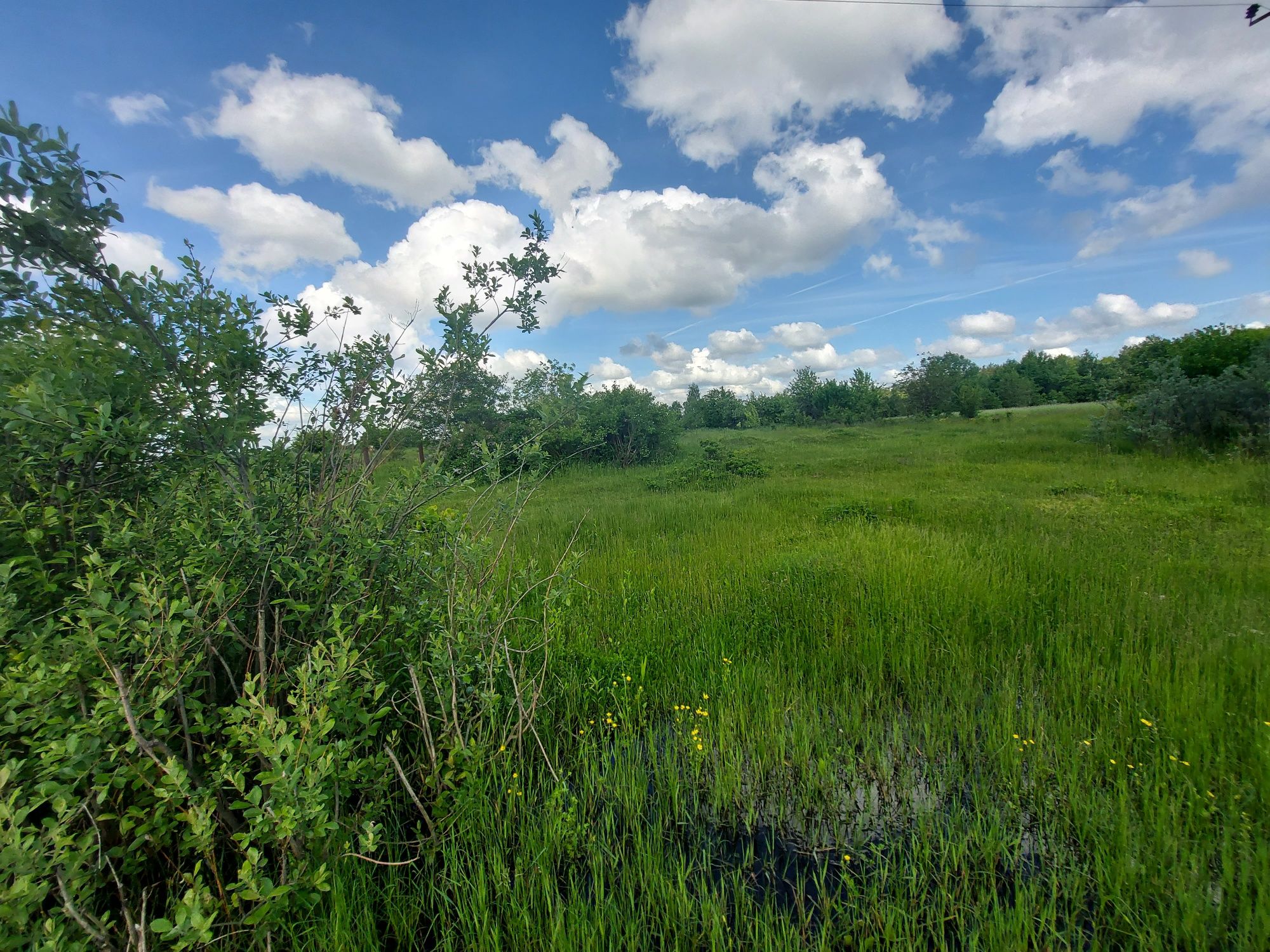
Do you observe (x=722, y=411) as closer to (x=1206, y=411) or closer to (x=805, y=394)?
(x=805, y=394)

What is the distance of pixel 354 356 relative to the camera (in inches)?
106

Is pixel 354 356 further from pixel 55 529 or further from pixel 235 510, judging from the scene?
pixel 55 529

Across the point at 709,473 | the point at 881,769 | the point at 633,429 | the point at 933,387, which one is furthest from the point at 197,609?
the point at 933,387

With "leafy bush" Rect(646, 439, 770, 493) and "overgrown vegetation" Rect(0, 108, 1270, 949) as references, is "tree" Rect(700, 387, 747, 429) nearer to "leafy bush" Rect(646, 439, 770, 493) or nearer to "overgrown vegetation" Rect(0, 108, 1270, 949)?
"leafy bush" Rect(646, 439, 770, 493)

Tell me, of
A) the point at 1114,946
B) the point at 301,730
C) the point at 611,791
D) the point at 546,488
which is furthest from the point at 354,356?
the point at 546,488

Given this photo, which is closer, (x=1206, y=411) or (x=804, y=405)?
(x=1206, y=411)

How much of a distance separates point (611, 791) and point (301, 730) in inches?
60.2

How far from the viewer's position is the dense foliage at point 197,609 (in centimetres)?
152

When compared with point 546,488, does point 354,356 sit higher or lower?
higher

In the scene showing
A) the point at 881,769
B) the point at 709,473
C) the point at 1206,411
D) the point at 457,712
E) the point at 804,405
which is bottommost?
the point at 881,769

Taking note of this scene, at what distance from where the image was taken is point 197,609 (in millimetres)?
1846

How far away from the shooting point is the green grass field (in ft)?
6.27

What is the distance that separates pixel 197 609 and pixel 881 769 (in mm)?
3314

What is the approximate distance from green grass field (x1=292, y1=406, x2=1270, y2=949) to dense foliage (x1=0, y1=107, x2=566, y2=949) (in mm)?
435
